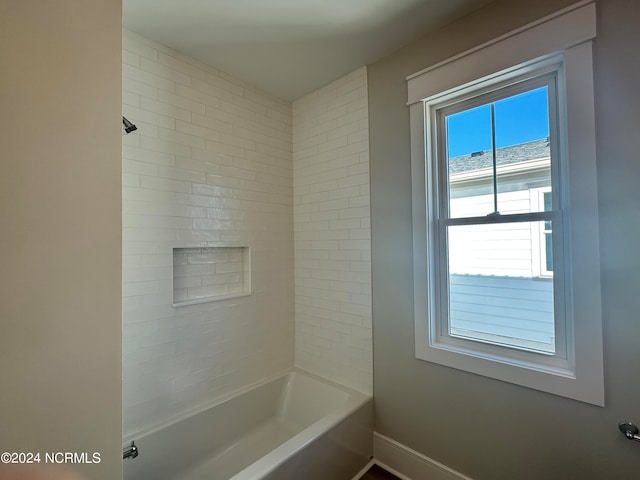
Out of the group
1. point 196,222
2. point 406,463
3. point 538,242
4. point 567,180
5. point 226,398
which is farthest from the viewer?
point 226,398

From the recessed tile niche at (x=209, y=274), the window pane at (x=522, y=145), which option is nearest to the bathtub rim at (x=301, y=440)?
the recessed tile niche at (x=209, y=274)

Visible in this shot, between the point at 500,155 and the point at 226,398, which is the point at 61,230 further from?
the point at 500,155

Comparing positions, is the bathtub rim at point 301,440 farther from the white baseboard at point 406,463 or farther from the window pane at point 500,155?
the window pane at point 500,155

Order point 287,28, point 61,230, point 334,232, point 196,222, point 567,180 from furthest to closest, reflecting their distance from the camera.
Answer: point 334,232 < point 196,222 < point 287,28 < point 567,180 < point 61,230

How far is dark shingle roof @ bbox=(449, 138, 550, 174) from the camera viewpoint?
145cm

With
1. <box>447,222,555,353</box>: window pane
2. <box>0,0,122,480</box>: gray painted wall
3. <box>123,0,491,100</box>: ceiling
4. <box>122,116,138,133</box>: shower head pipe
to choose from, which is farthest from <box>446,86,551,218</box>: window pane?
<box>122,116,138,133</box>: shower head pipe

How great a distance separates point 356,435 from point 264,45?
262cm

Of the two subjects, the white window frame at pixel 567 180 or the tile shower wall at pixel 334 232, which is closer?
the white window frame at pixel 567 180

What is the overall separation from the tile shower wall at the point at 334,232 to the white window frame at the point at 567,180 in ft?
1.93

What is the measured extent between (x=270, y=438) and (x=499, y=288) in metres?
1.92

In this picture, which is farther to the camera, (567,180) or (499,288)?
(499,288)

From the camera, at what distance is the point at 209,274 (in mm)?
2033

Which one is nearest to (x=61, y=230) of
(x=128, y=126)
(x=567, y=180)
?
(x=128, y=126)

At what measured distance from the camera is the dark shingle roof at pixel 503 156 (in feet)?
4.76
